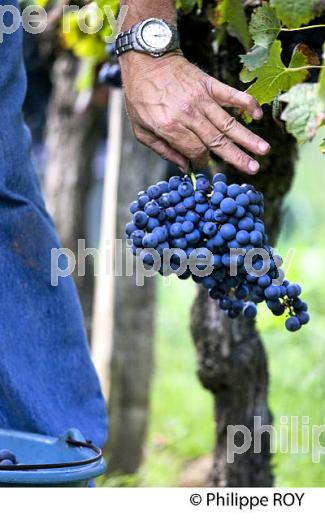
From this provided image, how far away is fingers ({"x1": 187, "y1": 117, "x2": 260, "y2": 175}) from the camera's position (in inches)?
64.1

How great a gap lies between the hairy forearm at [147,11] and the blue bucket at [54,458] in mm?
842

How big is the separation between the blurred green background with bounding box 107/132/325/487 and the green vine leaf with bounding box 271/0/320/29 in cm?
192

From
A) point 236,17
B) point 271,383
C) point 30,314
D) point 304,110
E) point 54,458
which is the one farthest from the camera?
point 271,383

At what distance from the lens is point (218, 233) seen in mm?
1611

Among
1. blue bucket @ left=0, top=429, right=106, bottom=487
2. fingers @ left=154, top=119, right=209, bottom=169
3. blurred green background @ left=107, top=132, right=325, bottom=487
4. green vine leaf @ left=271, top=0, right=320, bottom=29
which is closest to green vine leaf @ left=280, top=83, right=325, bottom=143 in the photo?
green vine leaf @ left=271, top=0, right=320, bottom=29

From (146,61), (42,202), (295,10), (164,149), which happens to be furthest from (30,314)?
(295,10)

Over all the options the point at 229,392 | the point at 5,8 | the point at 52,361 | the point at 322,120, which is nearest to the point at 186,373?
the point at 229,392

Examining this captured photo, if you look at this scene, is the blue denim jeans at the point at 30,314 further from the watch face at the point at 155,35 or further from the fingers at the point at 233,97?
the fingers at the point at 233,97

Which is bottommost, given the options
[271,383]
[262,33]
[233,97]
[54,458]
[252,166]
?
[271,383]

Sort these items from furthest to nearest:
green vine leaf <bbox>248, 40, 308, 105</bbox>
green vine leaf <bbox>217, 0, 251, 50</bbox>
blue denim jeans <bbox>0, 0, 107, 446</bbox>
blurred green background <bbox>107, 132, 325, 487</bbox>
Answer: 1. blurred green background <bbox>107, 132, 325, 487</bbox>
2. blue denim jeans <bbox>0, 0, 107, 446</bbox>
3. green vine leaf <bbox>217, 0, 251, 50</bbox>
4. green vine leaf <bbox>248, 40, 308, 105</bbox>

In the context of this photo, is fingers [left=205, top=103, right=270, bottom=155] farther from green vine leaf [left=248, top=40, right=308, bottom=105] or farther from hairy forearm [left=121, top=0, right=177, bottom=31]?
hairy forearm [left=121, top=0, right=177, bottom=31]

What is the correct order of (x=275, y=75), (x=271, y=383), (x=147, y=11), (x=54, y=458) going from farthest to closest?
(x=271, y=383) < (x=54, y=458) < (x=147, y=11) < (x=275, y=75)

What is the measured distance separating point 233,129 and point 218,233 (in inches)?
7.3

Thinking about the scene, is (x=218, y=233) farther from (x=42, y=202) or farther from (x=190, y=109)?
(x=42, y=202)
